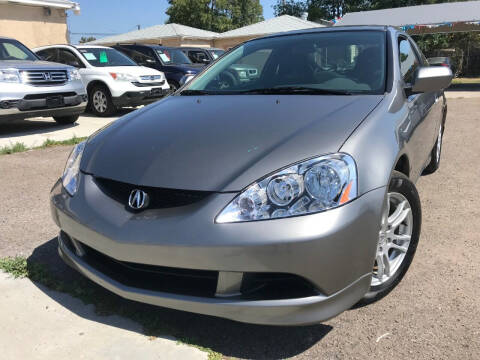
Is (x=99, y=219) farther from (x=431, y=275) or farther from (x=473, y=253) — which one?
(x=473, y=253)

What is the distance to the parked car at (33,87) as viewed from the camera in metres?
6.75

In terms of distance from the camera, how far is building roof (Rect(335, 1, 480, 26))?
747 inches

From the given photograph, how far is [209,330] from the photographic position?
2.20m

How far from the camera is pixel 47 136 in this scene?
7176 mm

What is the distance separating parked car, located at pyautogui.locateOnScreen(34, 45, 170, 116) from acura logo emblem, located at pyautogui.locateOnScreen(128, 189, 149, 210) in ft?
24.4

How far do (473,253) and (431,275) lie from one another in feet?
1.61

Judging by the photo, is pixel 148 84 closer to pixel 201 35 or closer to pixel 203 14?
pixel 201 35

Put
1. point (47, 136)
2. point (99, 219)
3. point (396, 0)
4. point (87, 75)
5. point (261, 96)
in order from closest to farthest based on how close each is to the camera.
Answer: point (99, 219)
point (261, 96)
point (47, 136)
point (87, 75)
point (396, 0)

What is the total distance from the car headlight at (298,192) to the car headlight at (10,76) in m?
6.26

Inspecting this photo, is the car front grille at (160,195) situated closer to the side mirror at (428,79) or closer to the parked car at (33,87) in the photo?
the side mirror at (428,79)

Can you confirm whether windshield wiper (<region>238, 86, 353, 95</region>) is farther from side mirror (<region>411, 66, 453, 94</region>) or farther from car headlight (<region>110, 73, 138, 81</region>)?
car headlight (<region>110, 73, 138, 81</region>)

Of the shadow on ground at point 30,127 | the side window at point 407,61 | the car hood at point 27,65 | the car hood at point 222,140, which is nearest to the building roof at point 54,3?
the shadow on ground at point 30,127

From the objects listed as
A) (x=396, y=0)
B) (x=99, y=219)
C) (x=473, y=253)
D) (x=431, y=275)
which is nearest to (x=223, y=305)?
(x=99, y=219)

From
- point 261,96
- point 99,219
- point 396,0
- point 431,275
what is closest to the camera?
point 99,219
